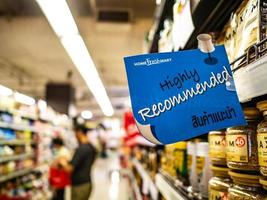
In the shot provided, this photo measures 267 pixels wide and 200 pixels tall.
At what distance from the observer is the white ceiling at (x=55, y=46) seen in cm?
560

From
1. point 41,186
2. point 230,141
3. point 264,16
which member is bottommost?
point 41,186

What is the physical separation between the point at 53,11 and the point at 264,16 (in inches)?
120

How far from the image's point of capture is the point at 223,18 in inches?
54.7

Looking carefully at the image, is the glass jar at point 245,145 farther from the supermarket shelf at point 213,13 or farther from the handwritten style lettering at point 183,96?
the supermarket shelf at point 213,13

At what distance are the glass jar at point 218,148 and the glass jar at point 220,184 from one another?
0.02m

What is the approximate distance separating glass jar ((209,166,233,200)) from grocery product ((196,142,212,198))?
202 mm

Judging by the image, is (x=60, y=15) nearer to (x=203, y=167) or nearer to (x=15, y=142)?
(x=203, y=167)

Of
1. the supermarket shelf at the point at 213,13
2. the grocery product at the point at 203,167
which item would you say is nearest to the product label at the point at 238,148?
the grocery product at the point at 203,167

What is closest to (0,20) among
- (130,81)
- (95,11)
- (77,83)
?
(95,11)

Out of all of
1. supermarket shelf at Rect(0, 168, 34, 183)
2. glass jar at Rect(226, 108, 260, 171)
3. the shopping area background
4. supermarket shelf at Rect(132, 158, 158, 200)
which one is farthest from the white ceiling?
glass jar at Rect(226, 108, 260, 171)

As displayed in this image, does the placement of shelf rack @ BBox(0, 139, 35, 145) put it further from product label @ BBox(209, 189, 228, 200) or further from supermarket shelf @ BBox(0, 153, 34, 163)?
product label @ BBox(209, 189, 228, 200)

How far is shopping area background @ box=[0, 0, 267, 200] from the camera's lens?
88cm

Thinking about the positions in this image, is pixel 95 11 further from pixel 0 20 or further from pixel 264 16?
pixel 264 16

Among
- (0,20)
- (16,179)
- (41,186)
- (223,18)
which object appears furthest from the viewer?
(41,186)
